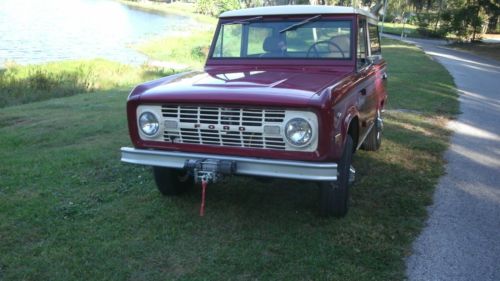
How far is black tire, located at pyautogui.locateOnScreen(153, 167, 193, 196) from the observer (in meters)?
4.92

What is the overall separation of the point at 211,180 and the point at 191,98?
0.69 meters

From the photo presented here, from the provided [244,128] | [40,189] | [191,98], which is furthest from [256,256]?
[40,189]

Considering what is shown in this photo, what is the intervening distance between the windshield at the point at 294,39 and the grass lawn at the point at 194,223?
1.42 metres

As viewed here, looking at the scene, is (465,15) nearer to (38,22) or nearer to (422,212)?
(38,22)

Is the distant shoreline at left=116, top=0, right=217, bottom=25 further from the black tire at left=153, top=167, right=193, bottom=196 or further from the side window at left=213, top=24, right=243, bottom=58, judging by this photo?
the black tire at left=153, top=167, right=193, bottom=196

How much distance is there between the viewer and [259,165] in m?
3.94

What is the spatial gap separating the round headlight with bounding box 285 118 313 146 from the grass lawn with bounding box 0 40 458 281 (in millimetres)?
862

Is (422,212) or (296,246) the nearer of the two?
(296,246)

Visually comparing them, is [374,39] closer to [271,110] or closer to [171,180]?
[271,110]

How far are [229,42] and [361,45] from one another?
147 cm

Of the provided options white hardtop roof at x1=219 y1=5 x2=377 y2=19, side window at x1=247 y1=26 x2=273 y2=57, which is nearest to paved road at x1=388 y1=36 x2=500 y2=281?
white hardtop roof at x1=219 y1=5 x2=377 y2=19

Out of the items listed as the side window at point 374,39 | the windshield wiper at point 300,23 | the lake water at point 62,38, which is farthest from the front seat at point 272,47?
the lake water at point 62,38

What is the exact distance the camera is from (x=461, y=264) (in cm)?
390

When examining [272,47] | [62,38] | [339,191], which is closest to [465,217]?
[339,191]
